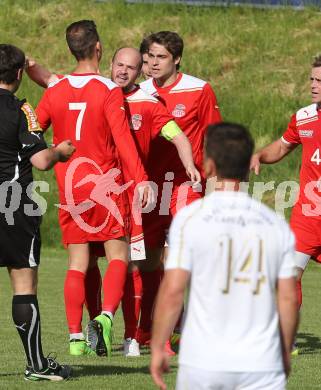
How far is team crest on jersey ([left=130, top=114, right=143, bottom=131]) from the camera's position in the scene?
28.8 feet

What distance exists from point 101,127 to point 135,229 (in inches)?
35.5

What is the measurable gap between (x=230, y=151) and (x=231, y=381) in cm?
85

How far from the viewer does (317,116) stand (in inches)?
Answer: 366

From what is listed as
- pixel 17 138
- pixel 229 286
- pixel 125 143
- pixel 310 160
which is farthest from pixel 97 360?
pixel 229 286

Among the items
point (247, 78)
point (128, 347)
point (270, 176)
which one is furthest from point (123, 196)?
point (247, 78)

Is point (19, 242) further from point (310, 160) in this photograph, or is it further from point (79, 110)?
point (310, 160)

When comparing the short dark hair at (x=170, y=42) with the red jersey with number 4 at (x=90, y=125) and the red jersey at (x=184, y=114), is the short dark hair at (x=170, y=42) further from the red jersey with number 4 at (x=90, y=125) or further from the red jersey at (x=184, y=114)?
the red jersey with number 4 at (x=90, y=125)

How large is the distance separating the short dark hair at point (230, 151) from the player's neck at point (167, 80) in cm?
489

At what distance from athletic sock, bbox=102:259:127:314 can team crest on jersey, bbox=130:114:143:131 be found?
42.5 inches

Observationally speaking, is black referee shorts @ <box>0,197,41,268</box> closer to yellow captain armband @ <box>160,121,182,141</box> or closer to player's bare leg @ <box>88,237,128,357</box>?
player's bare leg @ <box>88,237,128,357</box>

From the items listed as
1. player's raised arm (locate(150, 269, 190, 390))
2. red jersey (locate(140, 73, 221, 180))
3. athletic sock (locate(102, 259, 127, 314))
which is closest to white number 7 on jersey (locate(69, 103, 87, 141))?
athletic sock (locate(102, 259, 127, 314))

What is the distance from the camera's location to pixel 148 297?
9.20 m

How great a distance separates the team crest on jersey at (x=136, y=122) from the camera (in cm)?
877

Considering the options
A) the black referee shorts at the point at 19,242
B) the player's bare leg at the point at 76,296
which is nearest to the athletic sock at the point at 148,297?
the player's bare leg at the point at 76,296
